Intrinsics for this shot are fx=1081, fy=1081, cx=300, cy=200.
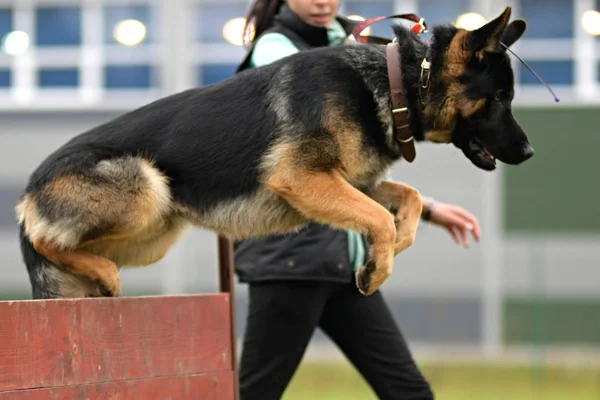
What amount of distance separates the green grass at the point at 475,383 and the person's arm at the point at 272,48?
684 cm

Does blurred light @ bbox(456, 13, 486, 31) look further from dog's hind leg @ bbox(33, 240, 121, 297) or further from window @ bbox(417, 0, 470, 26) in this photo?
dog's hind leg @ bbox(33, 240, 121, 297)

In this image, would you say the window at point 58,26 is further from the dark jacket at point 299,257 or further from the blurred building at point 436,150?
the dark jacket at point 299,257

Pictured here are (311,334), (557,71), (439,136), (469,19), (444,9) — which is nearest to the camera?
(439,136)

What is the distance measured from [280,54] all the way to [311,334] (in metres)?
Answer: 1.11

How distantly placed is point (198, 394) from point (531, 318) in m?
9.41

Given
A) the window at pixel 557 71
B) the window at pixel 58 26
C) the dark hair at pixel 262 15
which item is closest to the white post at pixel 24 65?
the window at pixel 58 26

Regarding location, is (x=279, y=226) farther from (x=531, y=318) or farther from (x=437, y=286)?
(x=437, y=286)

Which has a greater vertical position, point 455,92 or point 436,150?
point 455,92

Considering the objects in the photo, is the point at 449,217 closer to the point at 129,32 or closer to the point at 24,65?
the point at 129,32

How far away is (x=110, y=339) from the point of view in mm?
3400

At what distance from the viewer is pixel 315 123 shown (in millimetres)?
3734

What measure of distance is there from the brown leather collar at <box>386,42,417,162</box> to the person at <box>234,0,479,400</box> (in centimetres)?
59

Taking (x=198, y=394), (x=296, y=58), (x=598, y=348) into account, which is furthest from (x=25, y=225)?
(x=598, y=348)

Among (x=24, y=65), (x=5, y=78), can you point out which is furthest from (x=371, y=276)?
(x=5, y=78)
